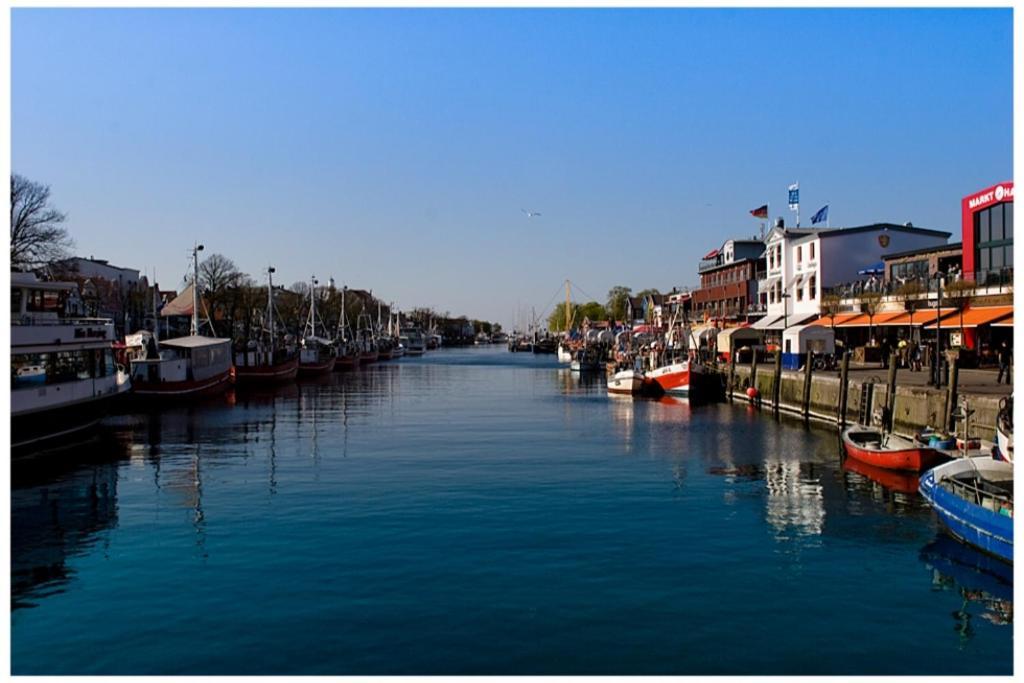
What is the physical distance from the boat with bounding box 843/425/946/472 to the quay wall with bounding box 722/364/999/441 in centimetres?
270

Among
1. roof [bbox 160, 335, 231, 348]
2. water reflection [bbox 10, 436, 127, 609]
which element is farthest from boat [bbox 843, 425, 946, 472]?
roof [bbox 160, 335, 231, 348]

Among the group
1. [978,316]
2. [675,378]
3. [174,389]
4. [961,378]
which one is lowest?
[174,389]

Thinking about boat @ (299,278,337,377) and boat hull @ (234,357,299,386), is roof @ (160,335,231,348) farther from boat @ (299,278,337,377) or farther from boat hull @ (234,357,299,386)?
boat @ (299,278,337,377)

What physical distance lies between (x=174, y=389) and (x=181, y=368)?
3.80 metres

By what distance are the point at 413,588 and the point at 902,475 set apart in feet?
62.6

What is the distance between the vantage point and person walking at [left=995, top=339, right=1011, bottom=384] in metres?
41.9

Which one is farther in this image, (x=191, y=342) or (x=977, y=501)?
(x=191, y=342)

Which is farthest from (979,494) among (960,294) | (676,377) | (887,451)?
(676,377)

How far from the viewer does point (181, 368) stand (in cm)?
6781

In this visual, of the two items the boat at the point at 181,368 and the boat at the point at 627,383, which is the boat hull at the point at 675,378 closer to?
the boat at the point at 627,383

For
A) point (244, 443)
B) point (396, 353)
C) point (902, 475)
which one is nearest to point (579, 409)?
point (244, 443)

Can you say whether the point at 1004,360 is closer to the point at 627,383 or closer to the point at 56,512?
the point at 627,383

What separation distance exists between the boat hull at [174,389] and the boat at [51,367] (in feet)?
54.7

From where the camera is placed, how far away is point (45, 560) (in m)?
22.3
